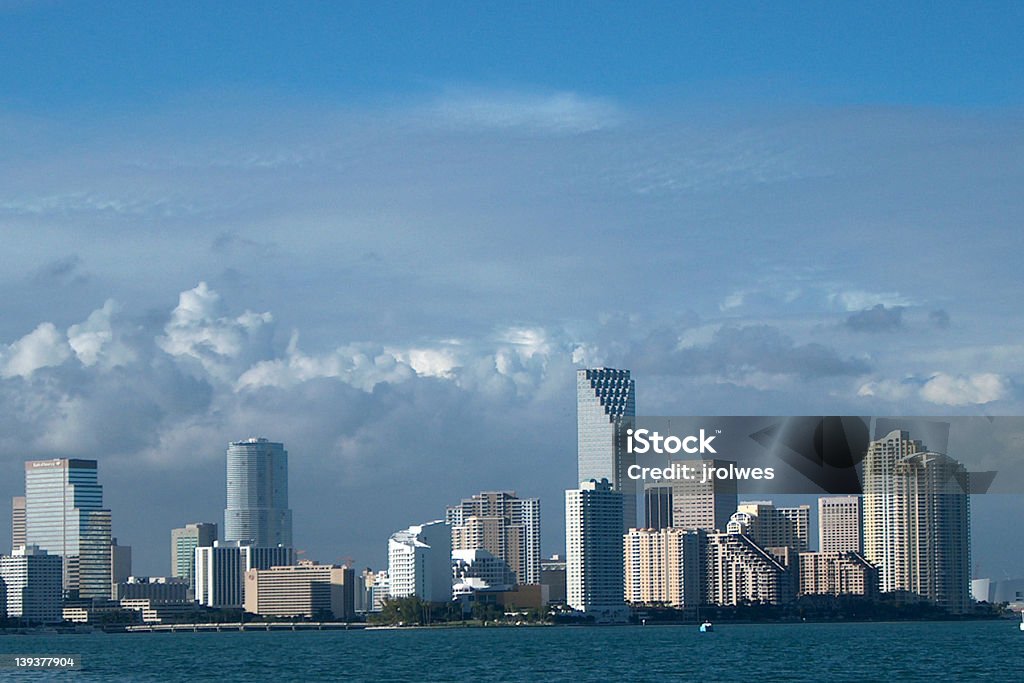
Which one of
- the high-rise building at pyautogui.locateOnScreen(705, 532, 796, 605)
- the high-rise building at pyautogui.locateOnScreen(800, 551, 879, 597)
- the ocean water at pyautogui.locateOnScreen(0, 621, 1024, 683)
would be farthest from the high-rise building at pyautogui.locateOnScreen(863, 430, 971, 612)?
the ocean water at pyautogui.locateOnScreen(0, 621, 1024, 683)

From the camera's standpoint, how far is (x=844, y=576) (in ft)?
638

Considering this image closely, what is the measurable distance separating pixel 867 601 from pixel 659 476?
167m

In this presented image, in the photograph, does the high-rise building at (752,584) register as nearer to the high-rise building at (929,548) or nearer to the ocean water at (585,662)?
the high-rise building at (929,548)

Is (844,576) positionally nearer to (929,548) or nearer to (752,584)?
(752,584)

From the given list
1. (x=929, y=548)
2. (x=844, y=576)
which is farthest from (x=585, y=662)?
(x=844, y=576)

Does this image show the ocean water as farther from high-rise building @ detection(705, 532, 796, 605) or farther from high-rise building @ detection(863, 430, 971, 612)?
high-rise building @ detection(705, 532, 796, 605)

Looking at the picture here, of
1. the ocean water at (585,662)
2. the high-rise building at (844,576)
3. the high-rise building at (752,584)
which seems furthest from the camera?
the high-rise building at (752,584)

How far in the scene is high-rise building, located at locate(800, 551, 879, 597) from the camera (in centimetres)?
19112

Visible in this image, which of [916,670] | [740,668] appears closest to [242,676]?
[740,668]

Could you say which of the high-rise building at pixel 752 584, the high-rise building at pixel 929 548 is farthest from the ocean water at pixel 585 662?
the high-rise building at pixel 752 584

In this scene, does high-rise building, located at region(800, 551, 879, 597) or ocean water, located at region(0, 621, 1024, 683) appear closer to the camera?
ocean water, located at region(0, 621, 1024, 683)

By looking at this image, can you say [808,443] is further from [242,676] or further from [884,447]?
[242,676]

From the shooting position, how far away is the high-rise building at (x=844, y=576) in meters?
191

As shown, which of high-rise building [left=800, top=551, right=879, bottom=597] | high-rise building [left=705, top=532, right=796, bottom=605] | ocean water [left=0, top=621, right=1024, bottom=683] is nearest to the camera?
ocean water [left=0, top=621, right=1024, bottom=683]
